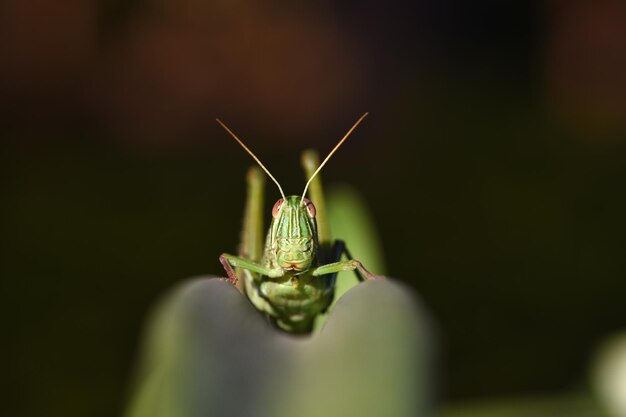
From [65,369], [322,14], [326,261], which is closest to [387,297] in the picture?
[326,261]

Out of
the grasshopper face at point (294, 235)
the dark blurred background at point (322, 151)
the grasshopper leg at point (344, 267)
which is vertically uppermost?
the dark blurred background at point (322, 151)

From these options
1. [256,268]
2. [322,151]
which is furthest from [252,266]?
[322,151]

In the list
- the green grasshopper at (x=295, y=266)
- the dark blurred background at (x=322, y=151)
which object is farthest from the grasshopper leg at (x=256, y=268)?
the dark blurred background at (x=322, y=151)

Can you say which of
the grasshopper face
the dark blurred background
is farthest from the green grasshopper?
the dark blurred background

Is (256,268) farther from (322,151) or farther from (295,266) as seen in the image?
(322,151)

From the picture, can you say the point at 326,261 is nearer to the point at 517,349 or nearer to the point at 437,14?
the point at 517,349

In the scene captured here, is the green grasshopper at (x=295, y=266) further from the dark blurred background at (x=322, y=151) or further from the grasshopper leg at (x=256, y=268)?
the dark blurred background at (x=322, y=151)

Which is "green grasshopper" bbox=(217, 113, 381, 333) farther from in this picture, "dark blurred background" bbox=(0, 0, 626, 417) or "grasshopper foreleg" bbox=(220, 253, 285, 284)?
"dark blurred background" bbox=(0, 0, 626, 417)
